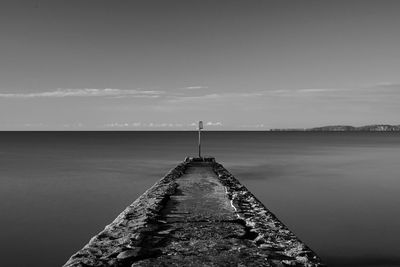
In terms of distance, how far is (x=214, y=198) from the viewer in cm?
999

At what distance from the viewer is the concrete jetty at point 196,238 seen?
16.7 ft

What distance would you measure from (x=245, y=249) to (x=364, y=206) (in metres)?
11.3

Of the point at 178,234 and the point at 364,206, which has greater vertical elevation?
the point at 178,234

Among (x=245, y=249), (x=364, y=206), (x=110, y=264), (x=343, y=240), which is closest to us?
(x=110, y=264)

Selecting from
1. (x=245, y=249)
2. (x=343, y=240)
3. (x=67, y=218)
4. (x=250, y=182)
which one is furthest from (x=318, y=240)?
(x=250, y=182)

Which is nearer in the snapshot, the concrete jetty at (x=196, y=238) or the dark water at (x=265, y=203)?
the concrete jetty at (x=196, y=238)

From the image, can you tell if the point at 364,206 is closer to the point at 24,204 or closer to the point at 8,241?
the point at 8,241

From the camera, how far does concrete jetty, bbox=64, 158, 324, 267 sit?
508cm

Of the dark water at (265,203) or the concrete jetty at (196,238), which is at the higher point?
the concrete jetty at (196,238)

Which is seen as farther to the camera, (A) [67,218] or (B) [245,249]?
(A) [67,218]

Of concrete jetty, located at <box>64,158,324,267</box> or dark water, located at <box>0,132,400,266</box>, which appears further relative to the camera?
dark water, located at <box>0,132,400,266</box>

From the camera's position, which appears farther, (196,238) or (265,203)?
(265,203)

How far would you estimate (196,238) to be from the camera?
240 inches

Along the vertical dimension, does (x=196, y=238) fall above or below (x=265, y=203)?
above
